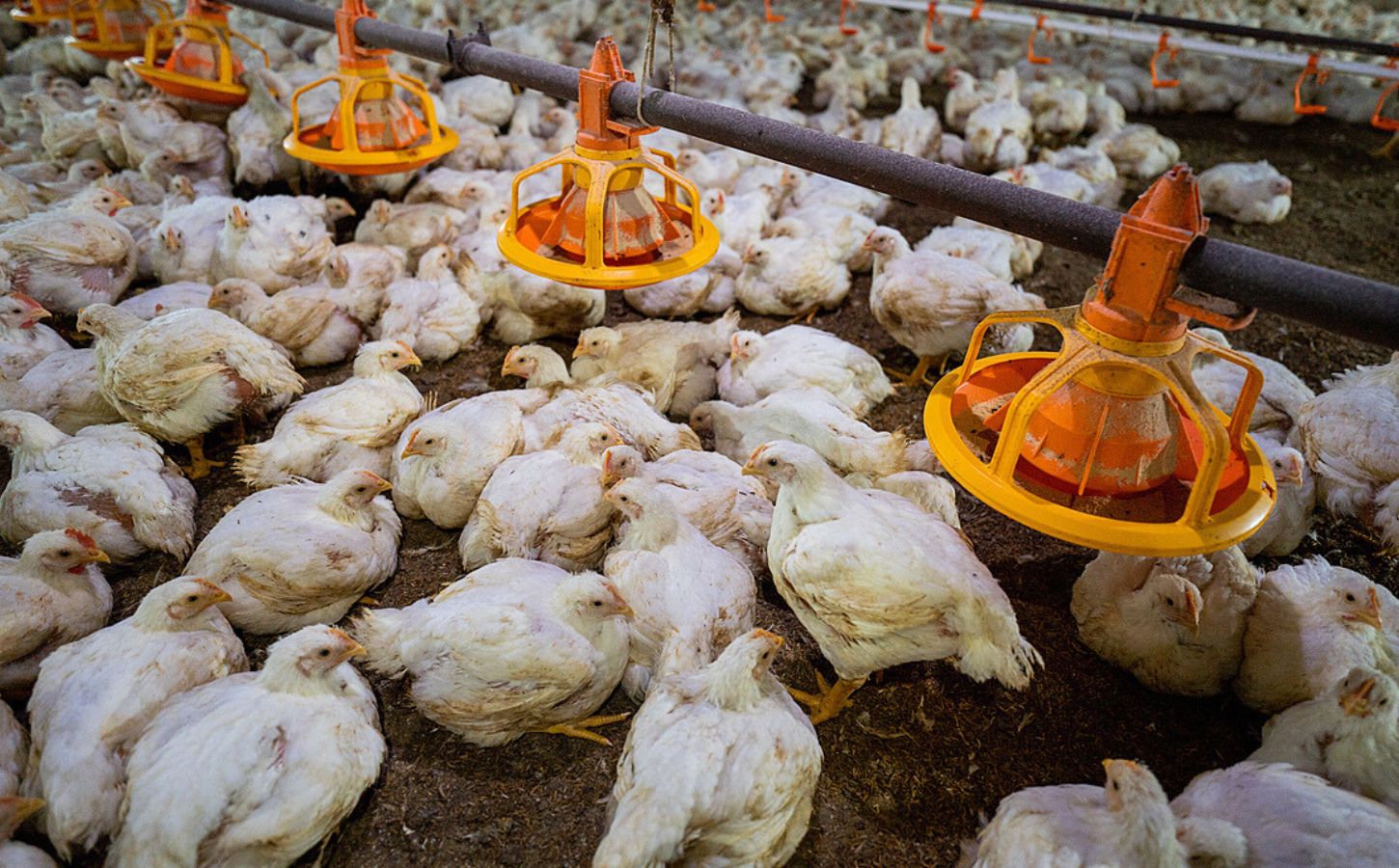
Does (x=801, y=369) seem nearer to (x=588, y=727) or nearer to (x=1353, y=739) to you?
(x=588, y=727)

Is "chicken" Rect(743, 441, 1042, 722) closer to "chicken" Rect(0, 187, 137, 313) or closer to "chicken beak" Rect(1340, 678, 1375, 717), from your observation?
"chicken beak" Rect(1340, 678, 1375, 717)

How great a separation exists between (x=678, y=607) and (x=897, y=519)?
0.84 meters


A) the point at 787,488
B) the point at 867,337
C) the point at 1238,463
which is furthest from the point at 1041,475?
the point at 867,337

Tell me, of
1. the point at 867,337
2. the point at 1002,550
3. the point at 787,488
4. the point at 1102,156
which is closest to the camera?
the point at 787,488

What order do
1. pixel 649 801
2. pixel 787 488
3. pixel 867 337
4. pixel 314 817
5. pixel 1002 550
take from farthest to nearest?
pixel 867 337 < pixel 1002 550 < pixel 787 488 < pixel 314 817 < pixel 649 801

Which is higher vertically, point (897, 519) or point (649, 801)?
point (897, 519)

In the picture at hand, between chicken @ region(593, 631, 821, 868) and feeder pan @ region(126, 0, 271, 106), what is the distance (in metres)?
4.59

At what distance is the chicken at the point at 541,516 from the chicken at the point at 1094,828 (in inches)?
71.6

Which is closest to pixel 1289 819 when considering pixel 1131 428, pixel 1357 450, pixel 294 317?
pixel 1131 428

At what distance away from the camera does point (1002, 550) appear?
11.8ft

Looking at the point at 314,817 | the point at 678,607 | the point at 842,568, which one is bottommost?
the point at 314,817

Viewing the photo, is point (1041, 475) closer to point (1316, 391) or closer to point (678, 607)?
point (678, 607)

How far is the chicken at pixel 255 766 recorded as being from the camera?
2.11 metres

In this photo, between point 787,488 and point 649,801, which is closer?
point 649,801
